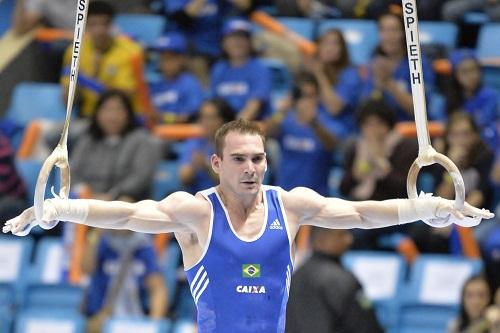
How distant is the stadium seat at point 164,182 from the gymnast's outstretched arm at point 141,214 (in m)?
4.34

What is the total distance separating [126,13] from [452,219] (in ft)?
24.7

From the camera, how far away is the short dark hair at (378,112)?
10531mm

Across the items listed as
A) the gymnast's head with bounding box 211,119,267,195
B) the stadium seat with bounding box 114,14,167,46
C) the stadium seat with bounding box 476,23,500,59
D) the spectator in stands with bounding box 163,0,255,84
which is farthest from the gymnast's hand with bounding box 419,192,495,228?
the stadium seat with bounding box 114,14,167,46

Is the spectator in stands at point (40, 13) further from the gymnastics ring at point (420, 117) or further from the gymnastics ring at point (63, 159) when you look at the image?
the gymnastics ring at point (420, 117)

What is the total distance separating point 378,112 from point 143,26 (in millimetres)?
3614

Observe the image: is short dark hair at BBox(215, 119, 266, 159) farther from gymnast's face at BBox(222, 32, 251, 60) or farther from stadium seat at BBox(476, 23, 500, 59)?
stadium seat at BBox(476, 23, 500, 59)

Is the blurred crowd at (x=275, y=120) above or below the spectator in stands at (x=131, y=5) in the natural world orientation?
below

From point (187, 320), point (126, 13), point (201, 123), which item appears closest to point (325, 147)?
point (201, 123)

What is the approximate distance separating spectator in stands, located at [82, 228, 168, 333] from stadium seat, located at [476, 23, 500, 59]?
3949 millimetres

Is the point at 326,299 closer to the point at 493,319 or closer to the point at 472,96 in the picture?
the point at 493,319

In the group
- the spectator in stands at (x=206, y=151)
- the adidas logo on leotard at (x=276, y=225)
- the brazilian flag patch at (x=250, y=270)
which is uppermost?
the spectator in stands at (x=206, y=151)

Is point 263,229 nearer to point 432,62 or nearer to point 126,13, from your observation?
point 432,62

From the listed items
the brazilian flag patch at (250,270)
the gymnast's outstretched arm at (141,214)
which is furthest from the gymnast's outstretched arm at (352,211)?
the gymnast's outstretched arm at (141,214)

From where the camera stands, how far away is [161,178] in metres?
11.2
